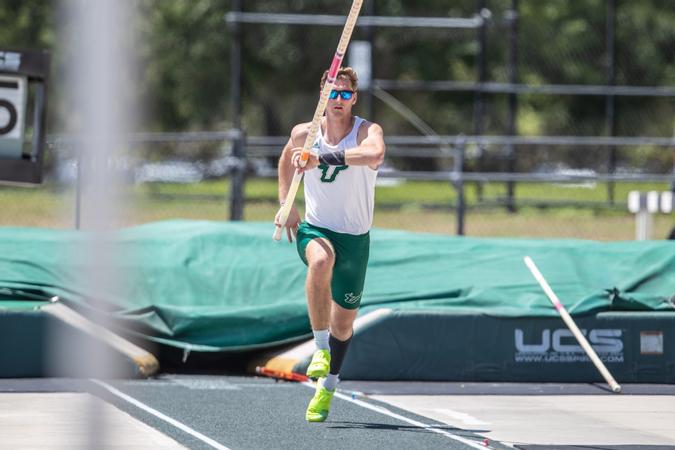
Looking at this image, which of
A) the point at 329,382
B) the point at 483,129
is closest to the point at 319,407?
the point at 329,382

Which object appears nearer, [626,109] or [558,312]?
[558,312]

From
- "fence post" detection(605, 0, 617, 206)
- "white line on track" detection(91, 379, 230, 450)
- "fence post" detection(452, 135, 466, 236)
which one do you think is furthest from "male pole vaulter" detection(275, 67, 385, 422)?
"fence post" detection(605, 0, 617, 206)

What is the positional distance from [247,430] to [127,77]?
4.85m

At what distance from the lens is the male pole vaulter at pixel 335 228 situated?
23.6ft

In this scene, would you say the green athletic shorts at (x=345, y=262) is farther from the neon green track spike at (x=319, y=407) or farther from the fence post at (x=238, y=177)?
the fence post at (x=238, y=177)

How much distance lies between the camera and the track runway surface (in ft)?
21.4

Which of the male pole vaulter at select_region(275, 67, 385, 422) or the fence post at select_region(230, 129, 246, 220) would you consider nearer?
the male pole vaulter at select_region(275, 67, 385, 422)

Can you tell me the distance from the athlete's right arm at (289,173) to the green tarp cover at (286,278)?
1.90 metres

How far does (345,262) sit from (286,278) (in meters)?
2.69

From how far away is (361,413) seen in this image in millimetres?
7594

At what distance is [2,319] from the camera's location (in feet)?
29.1

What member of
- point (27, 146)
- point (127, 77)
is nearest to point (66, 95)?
point (127, 77)

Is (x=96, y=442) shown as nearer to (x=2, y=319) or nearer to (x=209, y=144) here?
(x=2, y=319)

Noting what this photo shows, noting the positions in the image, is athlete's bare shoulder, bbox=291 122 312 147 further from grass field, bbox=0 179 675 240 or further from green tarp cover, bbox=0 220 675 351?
grass field, bbox=0 179 675 240
